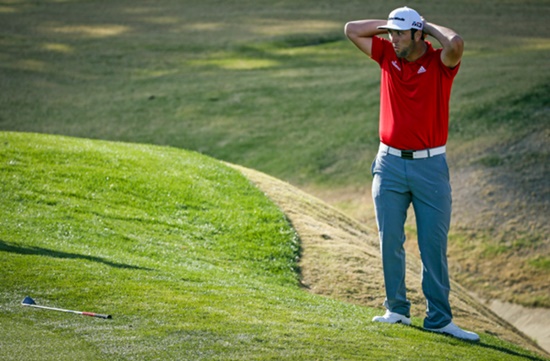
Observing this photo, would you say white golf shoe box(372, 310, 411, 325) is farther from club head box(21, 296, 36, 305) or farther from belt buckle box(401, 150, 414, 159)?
club head box(21, 296, 36, 305)

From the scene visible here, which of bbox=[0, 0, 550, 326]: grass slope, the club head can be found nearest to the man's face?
the club head

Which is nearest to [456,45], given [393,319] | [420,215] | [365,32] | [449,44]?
[449,44]

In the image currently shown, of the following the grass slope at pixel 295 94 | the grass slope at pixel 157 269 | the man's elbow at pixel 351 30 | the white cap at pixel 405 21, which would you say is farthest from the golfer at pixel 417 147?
the grass slope at pixel 295 94

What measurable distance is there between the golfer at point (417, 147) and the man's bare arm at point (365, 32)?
0.07 metres

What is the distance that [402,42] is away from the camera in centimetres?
826

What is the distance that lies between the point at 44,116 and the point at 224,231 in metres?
19.4

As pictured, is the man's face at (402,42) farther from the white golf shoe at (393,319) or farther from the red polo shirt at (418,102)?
the white golf shoe at (393,319)

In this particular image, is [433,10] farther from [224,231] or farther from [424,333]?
[424,333]

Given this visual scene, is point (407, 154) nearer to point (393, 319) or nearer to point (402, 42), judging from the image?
point (402, 42)

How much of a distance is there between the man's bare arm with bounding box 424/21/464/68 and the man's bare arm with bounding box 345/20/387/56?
0.60 metres

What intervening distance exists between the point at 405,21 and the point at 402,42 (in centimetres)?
20

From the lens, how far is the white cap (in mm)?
8133

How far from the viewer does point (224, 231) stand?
14.5 metres

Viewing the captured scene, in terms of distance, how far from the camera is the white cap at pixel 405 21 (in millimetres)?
8133
